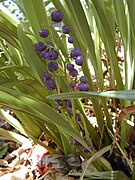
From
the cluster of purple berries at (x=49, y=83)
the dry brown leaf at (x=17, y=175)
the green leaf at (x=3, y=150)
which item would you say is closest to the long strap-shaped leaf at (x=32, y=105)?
the cluster of purple berries at (x=49, y=83)

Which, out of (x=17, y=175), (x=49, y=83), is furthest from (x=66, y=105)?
(x=17, y=175)

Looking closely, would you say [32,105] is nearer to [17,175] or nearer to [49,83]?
[49,83]

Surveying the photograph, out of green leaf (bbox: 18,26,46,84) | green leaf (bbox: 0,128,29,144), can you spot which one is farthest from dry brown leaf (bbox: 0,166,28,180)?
green leaf (bbox: 18,26,46,84)

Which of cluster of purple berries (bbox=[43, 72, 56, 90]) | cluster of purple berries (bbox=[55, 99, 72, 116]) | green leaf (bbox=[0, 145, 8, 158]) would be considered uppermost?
cluster of purple berries (bbox=[43, 72, 56, 90])

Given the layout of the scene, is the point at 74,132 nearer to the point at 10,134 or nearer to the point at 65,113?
the point at 65,113

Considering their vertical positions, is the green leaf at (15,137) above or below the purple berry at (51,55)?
below

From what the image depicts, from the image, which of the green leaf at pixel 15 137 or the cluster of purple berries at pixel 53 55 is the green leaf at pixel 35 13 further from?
the green leaf at pixel 15 137

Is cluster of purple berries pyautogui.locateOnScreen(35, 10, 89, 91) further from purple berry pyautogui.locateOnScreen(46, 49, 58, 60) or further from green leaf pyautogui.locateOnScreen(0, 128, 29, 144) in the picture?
green leaf pyautogui.locateOnScreen(0, 128, 29, 144)

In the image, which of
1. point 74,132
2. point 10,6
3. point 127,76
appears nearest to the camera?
point 74,132

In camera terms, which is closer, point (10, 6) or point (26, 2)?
point (26, 2)

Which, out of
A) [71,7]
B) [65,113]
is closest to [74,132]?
[65,113]

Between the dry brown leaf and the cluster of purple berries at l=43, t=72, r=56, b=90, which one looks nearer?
the cluster of purple berries at l=43, t=72, r=56, b=90
